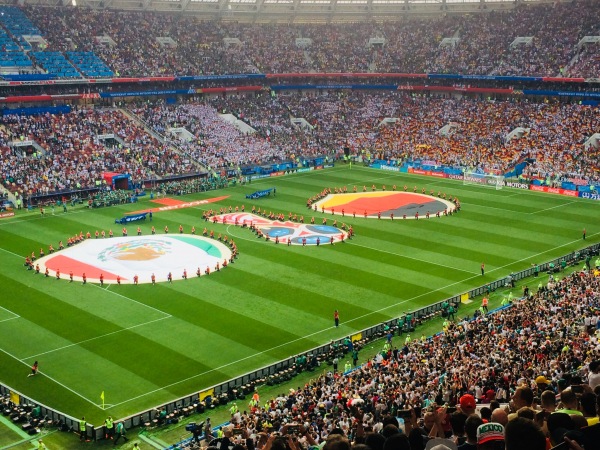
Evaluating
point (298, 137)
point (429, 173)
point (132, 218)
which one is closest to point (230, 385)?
point (132, 218)

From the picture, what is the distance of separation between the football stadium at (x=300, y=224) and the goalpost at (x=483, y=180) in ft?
0.94

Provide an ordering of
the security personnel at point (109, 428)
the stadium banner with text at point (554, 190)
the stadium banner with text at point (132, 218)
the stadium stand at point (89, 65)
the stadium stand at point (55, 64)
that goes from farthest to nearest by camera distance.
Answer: the stadium stand at point (89, 65)
the stadium stand at point (55, 64)
the stadium banner with text at point (554, 190)
the stadium banner with text at point (132, 218)
the security personnel at point (109, 428)

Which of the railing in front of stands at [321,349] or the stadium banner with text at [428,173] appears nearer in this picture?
the railing in front of stands at [321,349]

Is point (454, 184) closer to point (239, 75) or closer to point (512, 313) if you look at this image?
point (239, 75)

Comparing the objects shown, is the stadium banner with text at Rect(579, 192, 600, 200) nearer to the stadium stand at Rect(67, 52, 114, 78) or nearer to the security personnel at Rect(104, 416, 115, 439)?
the security personnel at Rect(104, 416, 115, 439)

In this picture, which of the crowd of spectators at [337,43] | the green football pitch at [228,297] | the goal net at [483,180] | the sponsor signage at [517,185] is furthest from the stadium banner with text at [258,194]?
the crowd of spectators at [337,43]

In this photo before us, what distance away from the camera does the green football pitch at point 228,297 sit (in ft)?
115

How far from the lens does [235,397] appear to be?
A: 108ft

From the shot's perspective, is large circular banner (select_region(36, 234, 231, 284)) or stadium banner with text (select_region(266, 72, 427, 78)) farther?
stadium banner with text (select_region(266, 72, 427, 78))

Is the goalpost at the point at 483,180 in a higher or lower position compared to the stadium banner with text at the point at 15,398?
higher

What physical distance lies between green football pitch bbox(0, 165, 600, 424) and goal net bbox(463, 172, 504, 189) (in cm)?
906

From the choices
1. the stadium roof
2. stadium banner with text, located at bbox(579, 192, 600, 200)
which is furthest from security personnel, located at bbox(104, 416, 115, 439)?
the stadium roof

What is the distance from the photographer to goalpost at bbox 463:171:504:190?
80750mm

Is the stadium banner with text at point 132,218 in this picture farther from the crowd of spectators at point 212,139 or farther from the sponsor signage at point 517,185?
the sponsor signage at point 517,185
